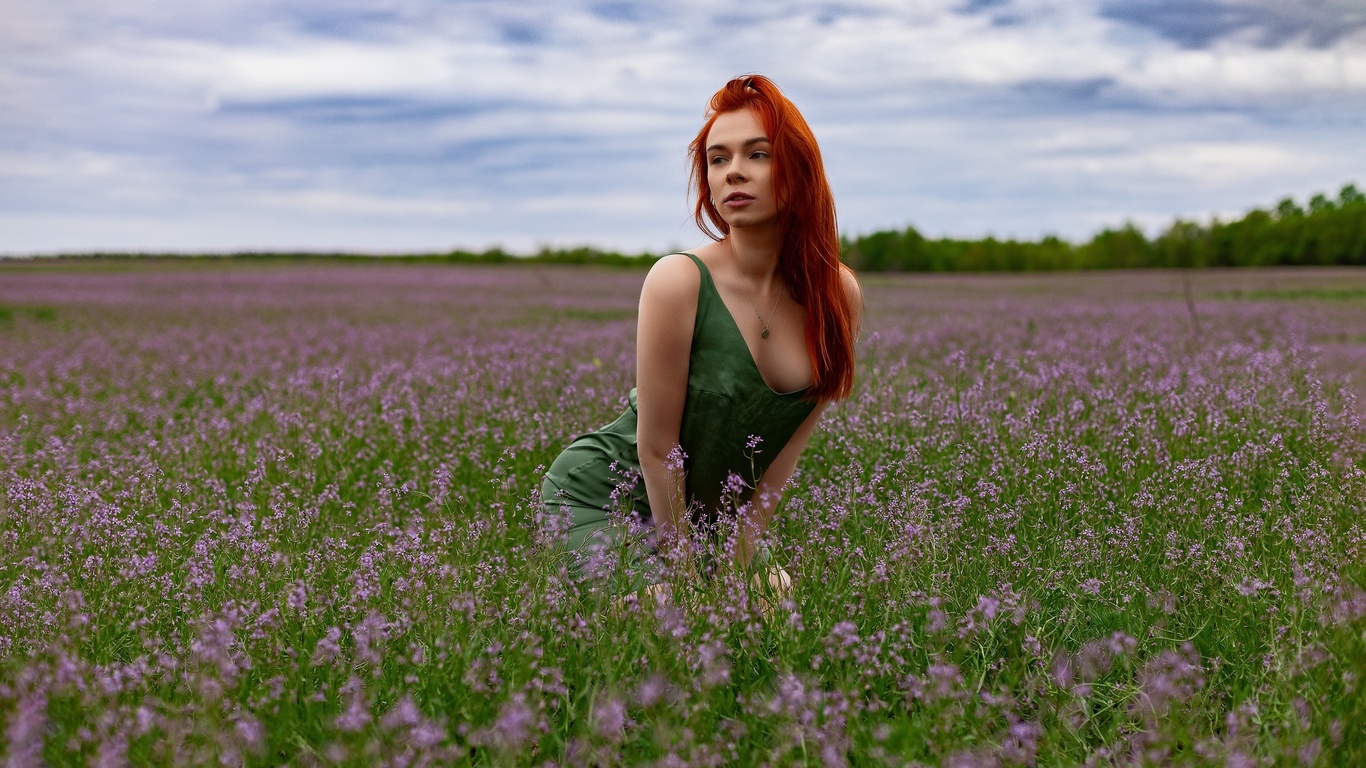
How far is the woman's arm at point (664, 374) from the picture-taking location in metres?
3.34

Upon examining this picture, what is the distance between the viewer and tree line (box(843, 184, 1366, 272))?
5138cm

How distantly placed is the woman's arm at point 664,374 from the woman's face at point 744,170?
25 cm

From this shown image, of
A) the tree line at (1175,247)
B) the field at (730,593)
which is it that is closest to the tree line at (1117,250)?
the tree line at (1175,247)

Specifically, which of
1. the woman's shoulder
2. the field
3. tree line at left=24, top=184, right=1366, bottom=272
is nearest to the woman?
the woman's shoulder

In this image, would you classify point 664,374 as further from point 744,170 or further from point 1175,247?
point 1175,247

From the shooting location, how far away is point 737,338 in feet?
11.2

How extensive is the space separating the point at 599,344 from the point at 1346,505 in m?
7.73

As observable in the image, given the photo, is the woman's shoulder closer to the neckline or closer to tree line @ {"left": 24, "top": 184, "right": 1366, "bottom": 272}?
the neckline

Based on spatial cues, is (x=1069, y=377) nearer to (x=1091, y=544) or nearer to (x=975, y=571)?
(x=1091, y=544)

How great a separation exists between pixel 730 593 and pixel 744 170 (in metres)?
1.44

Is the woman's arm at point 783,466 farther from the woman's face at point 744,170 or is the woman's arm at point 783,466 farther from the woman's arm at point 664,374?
the woman's face at point 744,170

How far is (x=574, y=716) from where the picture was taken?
2.42 meters

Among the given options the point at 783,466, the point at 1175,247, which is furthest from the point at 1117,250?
the point at 783,466

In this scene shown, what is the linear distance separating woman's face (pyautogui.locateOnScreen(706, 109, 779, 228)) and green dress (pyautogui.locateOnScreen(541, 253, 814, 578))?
9.5 inches
